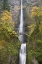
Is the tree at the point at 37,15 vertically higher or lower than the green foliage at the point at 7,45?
higher

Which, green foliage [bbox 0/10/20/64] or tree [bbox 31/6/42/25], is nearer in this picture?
green foliage [bbox 0/10/20/64]

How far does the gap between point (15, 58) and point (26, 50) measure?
105 inches

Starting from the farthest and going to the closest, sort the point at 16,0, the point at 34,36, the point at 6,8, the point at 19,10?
the point at 16,0 → the point at 19,10 → the point at 6,8 → the point at 34,36

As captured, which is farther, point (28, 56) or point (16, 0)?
point (16, 0)

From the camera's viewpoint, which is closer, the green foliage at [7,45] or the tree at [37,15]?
the green foliage at [7,45]

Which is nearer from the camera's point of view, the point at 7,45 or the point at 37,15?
the point at 7,45

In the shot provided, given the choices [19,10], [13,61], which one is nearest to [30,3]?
[19,10]

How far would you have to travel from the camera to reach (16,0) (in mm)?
56750

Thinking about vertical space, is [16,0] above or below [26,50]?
above

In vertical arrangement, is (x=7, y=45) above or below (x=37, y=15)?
below

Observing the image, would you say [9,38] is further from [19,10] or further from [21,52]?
[19,10]

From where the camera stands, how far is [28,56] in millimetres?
30344

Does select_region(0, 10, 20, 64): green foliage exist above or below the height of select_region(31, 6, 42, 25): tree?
below

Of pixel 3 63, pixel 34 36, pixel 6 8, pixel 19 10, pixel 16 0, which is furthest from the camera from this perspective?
pixel 16 0
